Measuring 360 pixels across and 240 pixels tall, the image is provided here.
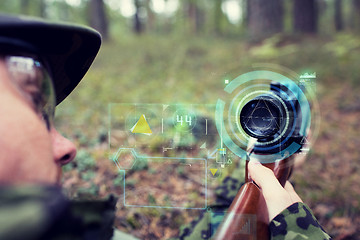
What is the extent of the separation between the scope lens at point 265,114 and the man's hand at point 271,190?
0.43ft

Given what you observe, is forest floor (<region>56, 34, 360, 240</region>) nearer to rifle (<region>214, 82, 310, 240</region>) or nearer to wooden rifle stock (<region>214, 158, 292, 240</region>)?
rifle (<region>214, 82, 310, 240</region>)

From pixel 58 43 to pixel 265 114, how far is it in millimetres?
767

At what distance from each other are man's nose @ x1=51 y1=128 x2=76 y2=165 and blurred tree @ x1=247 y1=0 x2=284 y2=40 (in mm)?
4718

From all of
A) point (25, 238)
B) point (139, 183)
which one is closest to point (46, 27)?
point (25, 238)

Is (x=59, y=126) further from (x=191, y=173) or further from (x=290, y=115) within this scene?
(x=290, y=115)

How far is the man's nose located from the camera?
0.77 metres

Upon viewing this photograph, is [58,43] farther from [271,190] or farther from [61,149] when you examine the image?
[271,190]

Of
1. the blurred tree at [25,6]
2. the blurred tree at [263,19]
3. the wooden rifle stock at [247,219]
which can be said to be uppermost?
the blurred tree at [25,6]

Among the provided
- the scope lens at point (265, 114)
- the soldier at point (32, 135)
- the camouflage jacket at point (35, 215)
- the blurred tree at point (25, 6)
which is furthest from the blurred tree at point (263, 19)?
the blurred tree at point (25, 6)

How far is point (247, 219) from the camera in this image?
0.83 m

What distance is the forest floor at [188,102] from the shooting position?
2.05m
